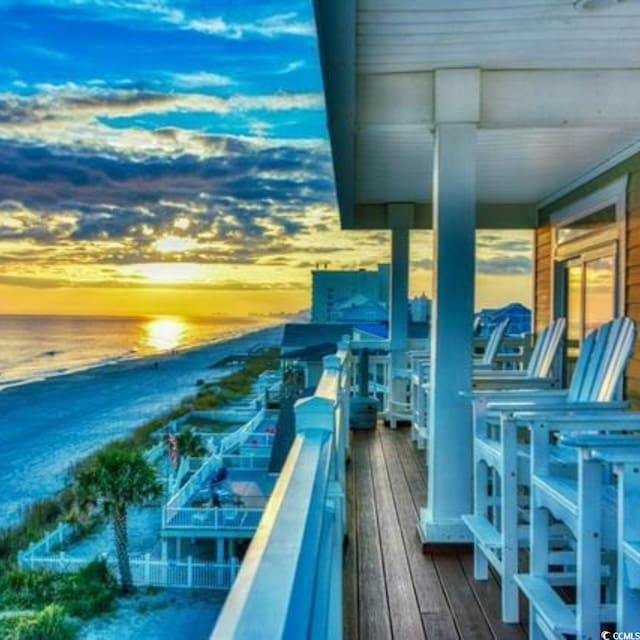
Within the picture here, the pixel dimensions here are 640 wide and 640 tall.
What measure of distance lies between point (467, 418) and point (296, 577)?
2900 mm

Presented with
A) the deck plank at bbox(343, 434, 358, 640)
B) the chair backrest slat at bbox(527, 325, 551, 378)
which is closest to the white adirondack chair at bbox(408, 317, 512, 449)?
the chair backrest slat at bbox(527, 325, 551, 378)

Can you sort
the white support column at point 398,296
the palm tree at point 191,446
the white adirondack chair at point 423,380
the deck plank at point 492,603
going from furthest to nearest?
the palm tree at point 191,446 → the white support column at point 398,296 → the white adirondack chair at point 423,380 → the deck plank at point 492,603

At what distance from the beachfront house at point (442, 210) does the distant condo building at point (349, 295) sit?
10458mm

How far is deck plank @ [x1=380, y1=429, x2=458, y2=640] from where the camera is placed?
2553mm

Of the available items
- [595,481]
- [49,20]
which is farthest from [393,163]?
[49,20]

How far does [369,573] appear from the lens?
3082 mm

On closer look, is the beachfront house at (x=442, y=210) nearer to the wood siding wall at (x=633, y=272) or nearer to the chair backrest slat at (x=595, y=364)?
the wood siding wall at (x=633, y=272)

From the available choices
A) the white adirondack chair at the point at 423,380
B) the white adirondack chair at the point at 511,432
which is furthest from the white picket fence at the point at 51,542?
the white adirondack chair at the point at 511,432

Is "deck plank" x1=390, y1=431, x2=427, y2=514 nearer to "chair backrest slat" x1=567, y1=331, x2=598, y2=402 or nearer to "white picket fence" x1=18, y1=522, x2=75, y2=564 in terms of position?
"chair backrest slat" x1=567, y1=331, x2=598, y2=402

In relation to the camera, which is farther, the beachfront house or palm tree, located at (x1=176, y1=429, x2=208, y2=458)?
palm tree, located at (x1=176, y1=429, x2=208, y2=458)

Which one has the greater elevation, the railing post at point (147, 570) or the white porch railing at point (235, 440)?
the white porch railing at point (235, 440)

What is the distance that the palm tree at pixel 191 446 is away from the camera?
18141 mm

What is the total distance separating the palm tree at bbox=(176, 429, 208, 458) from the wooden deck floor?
1415cm

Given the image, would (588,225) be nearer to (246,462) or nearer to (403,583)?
(403,583)
